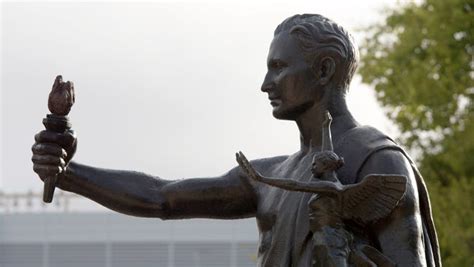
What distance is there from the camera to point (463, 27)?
36.0 meters

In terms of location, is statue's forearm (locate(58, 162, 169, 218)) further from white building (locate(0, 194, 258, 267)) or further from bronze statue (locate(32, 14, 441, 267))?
white building (locate(0, 194, 258, 267))

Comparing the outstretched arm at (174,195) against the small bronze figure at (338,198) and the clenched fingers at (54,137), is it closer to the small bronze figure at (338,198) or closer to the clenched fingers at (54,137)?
the clenched fingers at (54,137)

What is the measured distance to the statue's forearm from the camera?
1260 centimetres

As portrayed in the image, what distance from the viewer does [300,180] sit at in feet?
39.3

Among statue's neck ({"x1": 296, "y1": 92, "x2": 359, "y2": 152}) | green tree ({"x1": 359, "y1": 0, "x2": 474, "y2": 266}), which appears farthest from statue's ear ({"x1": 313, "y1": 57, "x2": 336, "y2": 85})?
green tree ({"x1": 359, "y1": 0, "x2": 474, "y2": 266})

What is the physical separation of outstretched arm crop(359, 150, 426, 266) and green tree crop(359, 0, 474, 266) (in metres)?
22.8

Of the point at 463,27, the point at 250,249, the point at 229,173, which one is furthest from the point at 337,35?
the point at 250,249

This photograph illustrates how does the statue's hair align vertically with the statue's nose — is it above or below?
above

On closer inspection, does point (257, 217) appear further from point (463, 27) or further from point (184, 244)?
point (184, 244)

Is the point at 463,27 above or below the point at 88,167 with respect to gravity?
above

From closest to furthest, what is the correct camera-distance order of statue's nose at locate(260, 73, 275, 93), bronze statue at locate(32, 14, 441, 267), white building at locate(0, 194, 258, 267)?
bronze statue at locate(32, 14, 441, 267) < statue's nose at locate(260, 73, 275, 93) < white building at locate(0, 194, 258, 267)

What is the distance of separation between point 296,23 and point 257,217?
113 centimetres

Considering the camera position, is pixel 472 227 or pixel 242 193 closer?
pixel 242 193

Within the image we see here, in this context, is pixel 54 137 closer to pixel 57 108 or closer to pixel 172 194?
pixel 57 108
